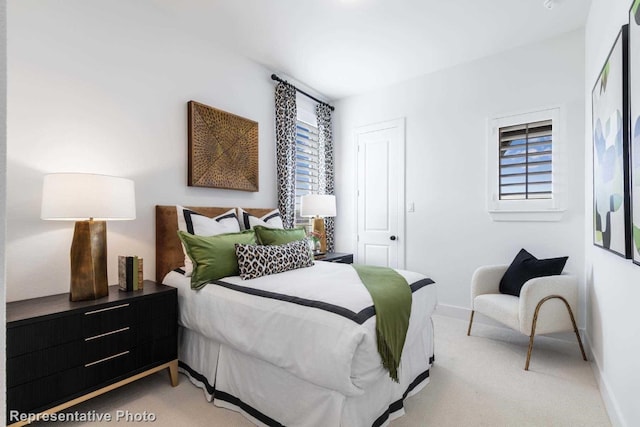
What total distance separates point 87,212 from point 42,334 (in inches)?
26.5

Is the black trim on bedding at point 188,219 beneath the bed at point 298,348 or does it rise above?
above

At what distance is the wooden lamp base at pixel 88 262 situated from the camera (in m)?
1.91

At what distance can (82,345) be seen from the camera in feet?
5.76

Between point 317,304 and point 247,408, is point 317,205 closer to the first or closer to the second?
point 317,304

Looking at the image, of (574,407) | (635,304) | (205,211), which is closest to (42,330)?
(205,211)

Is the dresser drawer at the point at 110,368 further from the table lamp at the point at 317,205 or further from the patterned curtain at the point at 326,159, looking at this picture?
the patterned curtain at the point at 326,159

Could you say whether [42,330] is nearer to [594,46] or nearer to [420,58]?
[420,58]

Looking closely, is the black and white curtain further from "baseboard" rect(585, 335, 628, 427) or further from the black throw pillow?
"baseboard" rect(585, 335, 628, 427)

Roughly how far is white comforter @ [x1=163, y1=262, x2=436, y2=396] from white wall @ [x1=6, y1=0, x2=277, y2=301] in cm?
78

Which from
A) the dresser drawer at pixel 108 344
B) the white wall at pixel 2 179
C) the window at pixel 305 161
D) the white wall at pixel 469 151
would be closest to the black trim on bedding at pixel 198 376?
the dresser drawer at pixel 108 344

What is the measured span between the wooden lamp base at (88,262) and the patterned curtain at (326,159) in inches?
110

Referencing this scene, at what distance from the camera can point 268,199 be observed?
367 centimetres

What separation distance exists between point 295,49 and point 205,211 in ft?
6.17

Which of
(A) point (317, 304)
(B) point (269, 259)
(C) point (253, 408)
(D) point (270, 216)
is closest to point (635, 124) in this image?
(A) point (317, 304)
